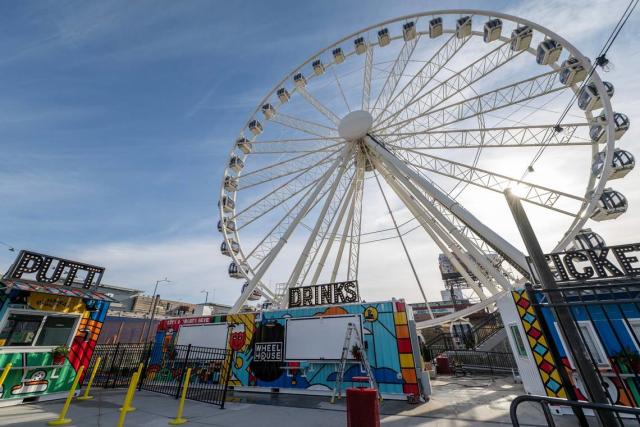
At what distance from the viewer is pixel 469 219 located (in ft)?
40.2

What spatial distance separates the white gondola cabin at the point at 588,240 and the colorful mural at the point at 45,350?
2159 cm

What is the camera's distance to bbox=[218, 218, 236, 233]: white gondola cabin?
833 inches

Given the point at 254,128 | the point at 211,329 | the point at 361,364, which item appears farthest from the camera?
the point at 254,128

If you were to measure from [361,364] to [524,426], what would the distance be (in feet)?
17.2

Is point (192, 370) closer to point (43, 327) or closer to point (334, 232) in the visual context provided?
point (43, 327)

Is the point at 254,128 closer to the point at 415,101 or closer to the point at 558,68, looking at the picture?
the point at 415,101

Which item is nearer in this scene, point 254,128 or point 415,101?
point 415,101

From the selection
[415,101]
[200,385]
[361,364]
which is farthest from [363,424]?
[415,101]

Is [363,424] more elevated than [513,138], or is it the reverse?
[513,138]

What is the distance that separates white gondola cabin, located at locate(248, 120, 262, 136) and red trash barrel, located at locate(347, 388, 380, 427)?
764 inches

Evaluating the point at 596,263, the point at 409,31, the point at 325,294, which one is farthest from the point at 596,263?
the point at 409,31

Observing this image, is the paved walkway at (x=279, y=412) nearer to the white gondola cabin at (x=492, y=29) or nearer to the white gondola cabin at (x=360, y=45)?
the white gondola cabin at (x=492, y=29)

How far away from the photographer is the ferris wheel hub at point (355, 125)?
1859 centimetres

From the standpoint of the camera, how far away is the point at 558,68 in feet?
45.6
